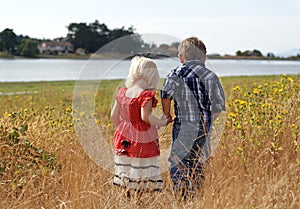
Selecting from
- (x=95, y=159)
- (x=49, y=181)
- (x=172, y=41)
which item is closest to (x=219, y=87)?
(x=172, y=41)

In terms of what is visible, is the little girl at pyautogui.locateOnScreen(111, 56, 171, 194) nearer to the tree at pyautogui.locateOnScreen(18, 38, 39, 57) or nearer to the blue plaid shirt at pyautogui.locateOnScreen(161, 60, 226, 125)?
the blue plaid shirt at pyautogui.locateOnScreen(161, 60, 226, 125)

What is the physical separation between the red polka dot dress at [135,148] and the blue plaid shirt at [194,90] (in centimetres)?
28

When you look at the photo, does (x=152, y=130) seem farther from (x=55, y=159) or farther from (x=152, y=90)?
(x=55, y=159)

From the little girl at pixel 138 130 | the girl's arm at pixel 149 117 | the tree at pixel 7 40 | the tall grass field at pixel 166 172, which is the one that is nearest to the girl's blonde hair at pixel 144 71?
the little girl at pixel 138 130

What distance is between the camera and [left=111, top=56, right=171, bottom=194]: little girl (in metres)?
3.63

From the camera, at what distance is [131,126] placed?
A: 374 cm

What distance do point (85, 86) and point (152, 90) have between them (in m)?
1.07

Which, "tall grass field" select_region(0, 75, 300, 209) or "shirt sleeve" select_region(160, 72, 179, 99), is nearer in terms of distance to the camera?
"tall grass field" select_region(0, 75, 300, 209)

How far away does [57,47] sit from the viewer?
1980 inches

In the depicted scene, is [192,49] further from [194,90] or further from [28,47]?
[28,47]

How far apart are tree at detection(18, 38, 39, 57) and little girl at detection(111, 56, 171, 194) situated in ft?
147

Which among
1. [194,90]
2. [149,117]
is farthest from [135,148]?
[194,90]

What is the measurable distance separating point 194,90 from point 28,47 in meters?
45.4

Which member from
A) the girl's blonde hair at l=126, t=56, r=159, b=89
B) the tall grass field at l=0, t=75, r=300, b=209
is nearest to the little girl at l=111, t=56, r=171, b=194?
the girl's blonde hair at l=126, t=56, r=159, b=89
